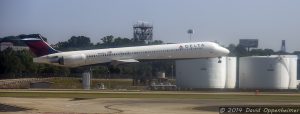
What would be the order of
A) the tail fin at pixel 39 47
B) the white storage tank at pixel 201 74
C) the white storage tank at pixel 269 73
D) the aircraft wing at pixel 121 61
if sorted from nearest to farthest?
the white storage tank at pixel 201 74
the white storage tank at pixel 269 73
the tail fin at pixel 39 47
the aircraft wing at pixel 121 61

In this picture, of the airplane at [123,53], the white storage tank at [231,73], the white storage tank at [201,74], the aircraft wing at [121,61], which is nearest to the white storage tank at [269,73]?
the white storage tank at [231,73]

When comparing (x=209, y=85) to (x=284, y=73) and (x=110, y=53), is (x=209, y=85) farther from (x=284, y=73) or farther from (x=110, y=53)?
(x=110, y=53)

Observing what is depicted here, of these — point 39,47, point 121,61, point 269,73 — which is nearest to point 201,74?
point 269,73

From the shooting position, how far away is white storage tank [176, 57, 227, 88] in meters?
97.8

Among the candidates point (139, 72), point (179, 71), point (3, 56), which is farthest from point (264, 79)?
point (3, 56)

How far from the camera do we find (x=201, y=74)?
9812 cm

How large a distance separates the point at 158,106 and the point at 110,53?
234 feet

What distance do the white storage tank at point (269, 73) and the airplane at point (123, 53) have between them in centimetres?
969

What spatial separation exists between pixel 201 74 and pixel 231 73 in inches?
329

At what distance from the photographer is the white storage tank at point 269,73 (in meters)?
98.1

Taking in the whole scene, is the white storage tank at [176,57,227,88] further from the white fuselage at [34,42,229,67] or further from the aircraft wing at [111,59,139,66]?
the aircraft wing at [111,59,139,66]

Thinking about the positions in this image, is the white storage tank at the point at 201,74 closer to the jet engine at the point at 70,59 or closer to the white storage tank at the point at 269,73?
the white storage tank at the point at 269,73

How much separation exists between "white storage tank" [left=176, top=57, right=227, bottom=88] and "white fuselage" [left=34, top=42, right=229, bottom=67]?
7530 mm

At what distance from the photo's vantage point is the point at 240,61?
10462 centimetres
